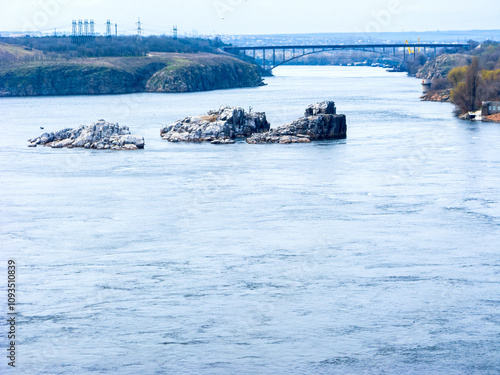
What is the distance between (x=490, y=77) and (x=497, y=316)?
216 ft

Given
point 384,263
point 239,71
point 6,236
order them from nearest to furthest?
point 384,263, point 6,236, point 239,71

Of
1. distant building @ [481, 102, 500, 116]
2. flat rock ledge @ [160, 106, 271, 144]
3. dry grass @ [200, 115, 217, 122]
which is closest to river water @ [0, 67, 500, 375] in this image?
flat rock ledge @ [160, 106, 271, 144]

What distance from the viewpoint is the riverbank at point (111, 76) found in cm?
13638

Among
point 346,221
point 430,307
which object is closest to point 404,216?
point 346,221

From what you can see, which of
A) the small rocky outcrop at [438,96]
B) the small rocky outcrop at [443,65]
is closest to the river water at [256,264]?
the small rocky outcrop at [438,96]

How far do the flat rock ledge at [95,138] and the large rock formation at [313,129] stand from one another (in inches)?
342

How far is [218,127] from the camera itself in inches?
2234

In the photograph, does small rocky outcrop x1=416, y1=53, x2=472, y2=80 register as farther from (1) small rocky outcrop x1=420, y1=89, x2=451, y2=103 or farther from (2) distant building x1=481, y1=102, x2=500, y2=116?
(2) distant building x1=481, y1=102, x2=500, y2=116

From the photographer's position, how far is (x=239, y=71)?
555ft

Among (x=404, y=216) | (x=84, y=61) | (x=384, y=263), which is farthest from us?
(x=84, y=61)

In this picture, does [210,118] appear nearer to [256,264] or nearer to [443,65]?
[256,264]

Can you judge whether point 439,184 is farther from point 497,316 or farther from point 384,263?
point 497,316

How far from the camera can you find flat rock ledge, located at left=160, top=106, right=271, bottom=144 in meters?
56.6

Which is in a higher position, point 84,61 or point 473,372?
point 84,61
